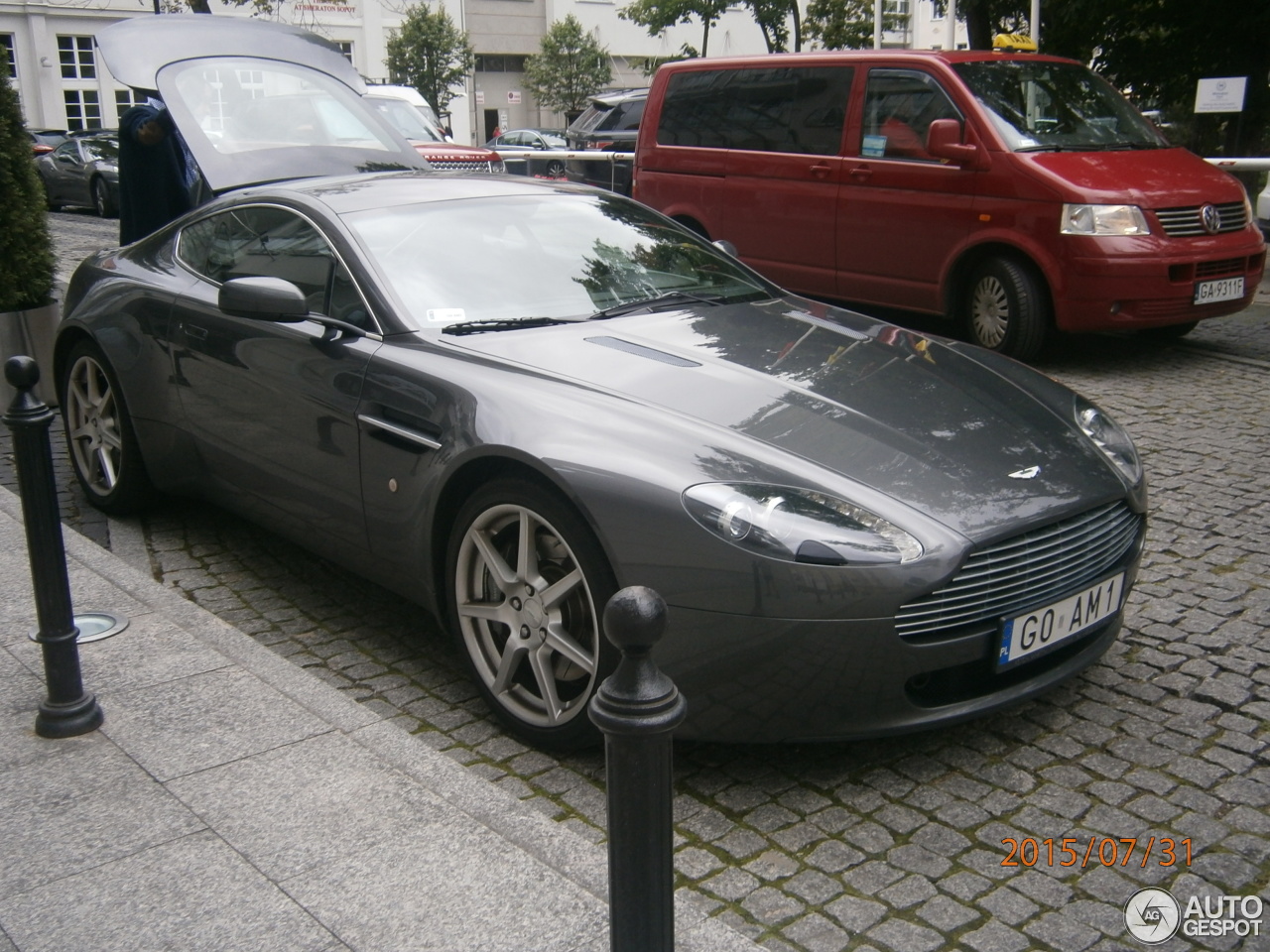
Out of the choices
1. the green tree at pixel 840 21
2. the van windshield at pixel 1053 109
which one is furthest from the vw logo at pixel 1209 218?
the green tree at pixel 840 21

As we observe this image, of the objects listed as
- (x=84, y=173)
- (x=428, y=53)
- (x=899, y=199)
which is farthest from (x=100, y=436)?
(x=428, y=53)

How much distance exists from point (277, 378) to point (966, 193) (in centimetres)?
500

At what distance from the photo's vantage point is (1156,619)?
4.08 meters

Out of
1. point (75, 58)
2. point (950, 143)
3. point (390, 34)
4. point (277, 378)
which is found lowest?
point (277, 378)

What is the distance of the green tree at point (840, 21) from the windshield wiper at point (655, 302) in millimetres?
42607

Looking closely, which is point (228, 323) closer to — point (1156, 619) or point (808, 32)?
point (1156, 619)

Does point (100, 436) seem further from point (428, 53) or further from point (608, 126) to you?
point (428, 53)

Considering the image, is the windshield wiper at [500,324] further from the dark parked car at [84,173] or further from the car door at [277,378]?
the dark parked car at [84,173]

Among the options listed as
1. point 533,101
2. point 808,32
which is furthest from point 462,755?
point 533,101

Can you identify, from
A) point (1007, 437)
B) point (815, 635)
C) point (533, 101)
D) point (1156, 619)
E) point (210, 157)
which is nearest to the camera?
point (815, 635)

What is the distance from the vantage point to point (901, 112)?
27.3ft

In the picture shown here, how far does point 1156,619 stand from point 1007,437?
1.07 metres

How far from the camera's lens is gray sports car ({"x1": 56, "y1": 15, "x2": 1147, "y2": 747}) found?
2.93 m

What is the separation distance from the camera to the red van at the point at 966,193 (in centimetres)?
732
